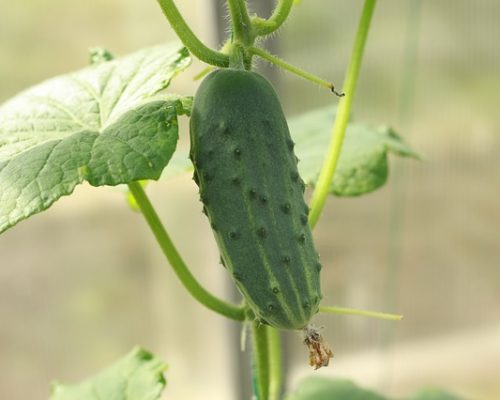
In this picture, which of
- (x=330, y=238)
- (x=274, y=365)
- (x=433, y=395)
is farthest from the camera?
(x=330, y=238)

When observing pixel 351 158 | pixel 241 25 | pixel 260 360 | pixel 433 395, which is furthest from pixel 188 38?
pixel 433 395

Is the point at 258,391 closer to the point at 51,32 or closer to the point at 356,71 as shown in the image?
the point at 356,71

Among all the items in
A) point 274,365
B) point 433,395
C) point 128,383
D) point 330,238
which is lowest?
point 330,238

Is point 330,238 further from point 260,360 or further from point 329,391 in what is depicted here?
point 260,360

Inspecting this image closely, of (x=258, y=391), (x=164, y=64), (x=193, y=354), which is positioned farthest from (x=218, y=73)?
(x=193, y=354)

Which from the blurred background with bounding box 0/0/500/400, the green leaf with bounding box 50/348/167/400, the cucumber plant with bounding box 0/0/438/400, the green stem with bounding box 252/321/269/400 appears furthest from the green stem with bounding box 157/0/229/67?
the blurred background with bounding box 0/0/500/400

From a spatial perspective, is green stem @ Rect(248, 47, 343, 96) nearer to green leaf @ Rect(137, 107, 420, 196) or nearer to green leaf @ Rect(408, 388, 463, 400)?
green leaf @ Rect(137, 107, 420, 196)

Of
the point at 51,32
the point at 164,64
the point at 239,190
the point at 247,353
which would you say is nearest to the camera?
the point at 239,190
